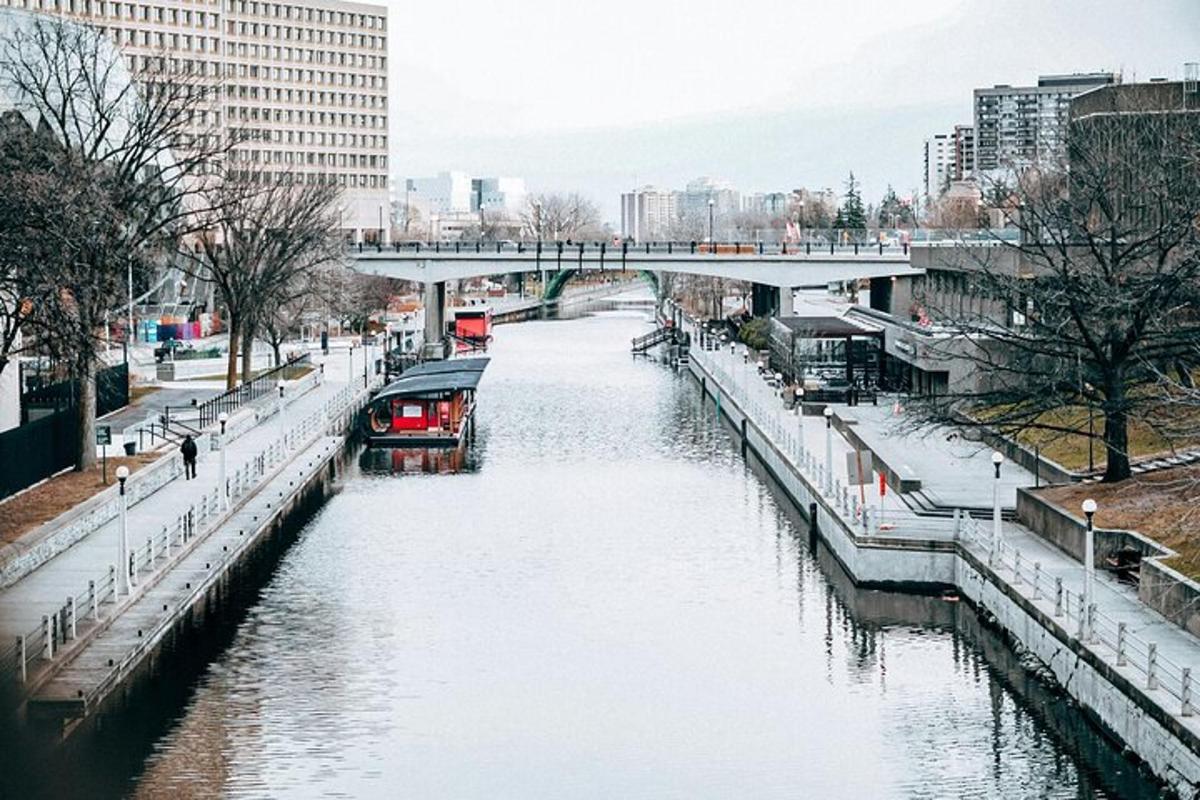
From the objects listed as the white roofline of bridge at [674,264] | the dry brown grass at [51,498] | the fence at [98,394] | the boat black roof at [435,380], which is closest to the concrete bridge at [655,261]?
the white roofline of bridge at [674,264]

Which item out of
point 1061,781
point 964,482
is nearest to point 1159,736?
point 1061,781

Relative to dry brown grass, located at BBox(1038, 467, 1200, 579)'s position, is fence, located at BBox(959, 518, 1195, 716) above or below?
below

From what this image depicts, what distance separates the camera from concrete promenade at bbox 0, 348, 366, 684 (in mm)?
36969

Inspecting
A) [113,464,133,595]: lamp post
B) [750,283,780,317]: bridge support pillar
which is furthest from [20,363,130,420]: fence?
[750,283,780,317]: bridge support pillar

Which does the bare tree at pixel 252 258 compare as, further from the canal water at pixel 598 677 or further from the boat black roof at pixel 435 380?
the canal water at pixel 598 677

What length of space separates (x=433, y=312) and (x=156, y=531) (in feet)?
257

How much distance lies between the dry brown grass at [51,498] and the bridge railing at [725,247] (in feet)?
189

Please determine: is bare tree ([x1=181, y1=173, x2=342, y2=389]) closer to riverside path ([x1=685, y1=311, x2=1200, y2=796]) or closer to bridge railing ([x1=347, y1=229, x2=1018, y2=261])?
bridge railing ([x1=347, y1=229, x2=1018, y2=261])

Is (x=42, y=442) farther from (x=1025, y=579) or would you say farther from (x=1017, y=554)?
(x=1025, y=579)

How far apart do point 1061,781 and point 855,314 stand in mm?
81052

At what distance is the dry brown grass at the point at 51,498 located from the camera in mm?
44719

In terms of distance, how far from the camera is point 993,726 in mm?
33969

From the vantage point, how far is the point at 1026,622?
3834 cm

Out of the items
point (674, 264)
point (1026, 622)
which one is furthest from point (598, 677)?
point (674, 264)
